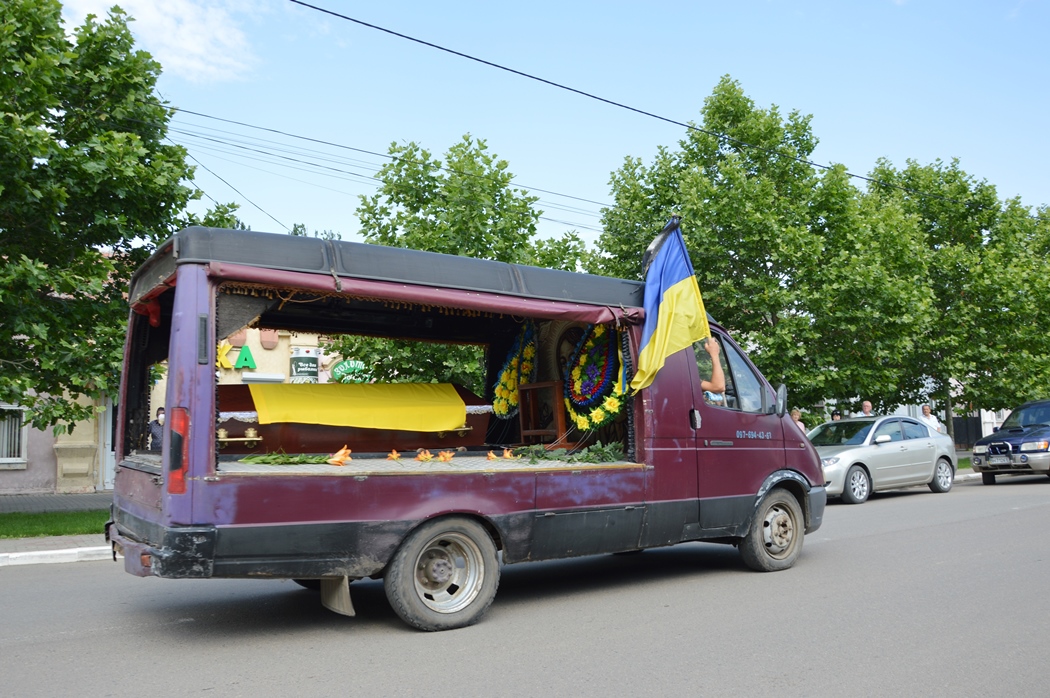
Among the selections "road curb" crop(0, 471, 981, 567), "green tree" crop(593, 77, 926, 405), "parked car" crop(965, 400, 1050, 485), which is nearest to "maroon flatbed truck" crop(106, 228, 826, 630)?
"road curb" crop(0, 471, 981, 567)

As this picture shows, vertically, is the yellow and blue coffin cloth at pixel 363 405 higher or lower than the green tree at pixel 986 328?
lower

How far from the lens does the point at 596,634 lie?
18.7ft

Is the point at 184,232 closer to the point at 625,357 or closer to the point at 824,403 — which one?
the point at 625,357

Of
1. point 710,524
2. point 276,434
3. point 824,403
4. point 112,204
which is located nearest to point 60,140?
point 112,204

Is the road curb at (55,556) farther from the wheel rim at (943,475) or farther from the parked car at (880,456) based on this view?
the wheel rim at (943,475)

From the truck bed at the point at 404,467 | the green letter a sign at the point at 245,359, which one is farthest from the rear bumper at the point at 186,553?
the green letter a sign at the point at 245,359

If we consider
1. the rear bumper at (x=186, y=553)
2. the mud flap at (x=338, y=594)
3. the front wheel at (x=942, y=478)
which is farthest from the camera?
the front wheel at (x=942, y=478)

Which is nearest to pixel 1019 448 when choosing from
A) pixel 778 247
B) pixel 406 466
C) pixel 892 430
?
pixel 892 430

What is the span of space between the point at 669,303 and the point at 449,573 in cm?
285

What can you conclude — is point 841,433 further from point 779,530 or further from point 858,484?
point 779,530

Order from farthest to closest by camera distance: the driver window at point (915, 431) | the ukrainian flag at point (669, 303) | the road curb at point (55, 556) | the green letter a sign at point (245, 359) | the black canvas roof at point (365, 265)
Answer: the green letter a sign at point (245, 359) → the driver window at point (915, 431) → the road curb at point (55, 556) → the ukrainian flag at point (669, 303) → the black canvas roof at point (365, 265)

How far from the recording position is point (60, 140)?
492 inches

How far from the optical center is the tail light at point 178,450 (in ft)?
16.5

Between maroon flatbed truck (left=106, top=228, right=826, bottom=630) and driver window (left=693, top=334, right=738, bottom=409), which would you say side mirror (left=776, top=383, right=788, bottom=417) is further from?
driver window (left=693, top=334, right=738, bottom=409)
